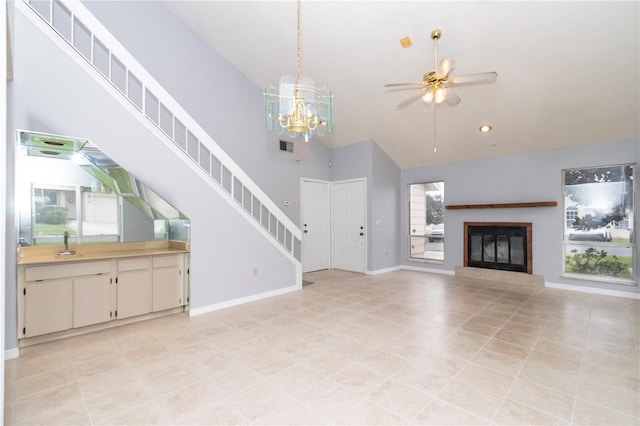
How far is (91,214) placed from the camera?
12.3 feet

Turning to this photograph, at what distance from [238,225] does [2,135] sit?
10.5 ft

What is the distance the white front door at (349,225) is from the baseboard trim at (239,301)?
202 centimetres

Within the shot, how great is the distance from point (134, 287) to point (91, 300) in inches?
17.0

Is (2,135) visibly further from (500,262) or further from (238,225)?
(500,262)

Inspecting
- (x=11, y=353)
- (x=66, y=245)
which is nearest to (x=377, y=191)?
(x=66, y=245)

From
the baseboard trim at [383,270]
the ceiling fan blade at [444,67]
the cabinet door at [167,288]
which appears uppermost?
the ceiling fan blade at [444,67]

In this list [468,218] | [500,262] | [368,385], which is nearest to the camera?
[368,385]

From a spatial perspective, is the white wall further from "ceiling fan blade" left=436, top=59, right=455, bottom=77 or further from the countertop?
the countertop

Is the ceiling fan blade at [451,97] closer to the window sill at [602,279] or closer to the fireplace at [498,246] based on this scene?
the fireplace at [498,246]

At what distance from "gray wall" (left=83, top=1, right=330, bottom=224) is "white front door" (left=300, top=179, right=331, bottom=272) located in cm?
28

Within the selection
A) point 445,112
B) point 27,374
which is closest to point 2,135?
point 27,374

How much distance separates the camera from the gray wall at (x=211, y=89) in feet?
15.4

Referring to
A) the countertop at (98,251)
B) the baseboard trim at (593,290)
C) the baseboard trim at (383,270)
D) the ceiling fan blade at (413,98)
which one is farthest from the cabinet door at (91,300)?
the baseboard trim at (593,290)

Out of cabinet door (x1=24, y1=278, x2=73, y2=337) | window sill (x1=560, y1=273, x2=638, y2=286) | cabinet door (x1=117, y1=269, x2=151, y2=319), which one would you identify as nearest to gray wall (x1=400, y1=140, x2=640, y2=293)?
window sill (x1=560, y1=273, x2=638, y2=286)
